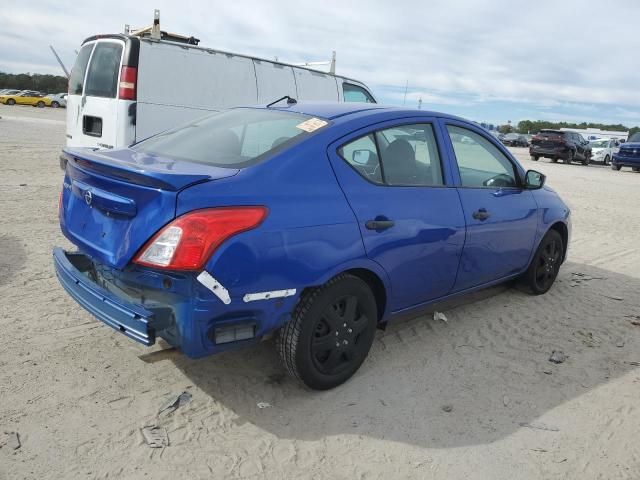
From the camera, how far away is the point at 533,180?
14.8 ft

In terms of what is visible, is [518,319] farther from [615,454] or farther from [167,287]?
[167,287]

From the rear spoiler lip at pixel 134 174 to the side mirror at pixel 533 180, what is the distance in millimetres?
2820

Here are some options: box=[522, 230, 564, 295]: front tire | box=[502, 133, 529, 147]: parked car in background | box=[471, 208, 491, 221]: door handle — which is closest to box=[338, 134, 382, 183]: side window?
box=[471, 208, 491, 221]: door handle

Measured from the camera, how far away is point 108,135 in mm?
7000

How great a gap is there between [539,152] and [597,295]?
23.1m

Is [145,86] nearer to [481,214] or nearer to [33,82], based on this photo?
[481,214]

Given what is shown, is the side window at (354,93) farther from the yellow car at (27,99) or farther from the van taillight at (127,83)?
the yellow car at (27,99)

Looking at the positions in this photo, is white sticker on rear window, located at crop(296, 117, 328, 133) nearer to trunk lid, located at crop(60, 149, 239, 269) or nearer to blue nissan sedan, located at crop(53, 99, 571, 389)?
blue nissan sedan, located at crop(53, 99, 571, 389)

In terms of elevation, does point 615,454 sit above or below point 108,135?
below

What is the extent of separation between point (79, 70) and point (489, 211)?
6.40 metres

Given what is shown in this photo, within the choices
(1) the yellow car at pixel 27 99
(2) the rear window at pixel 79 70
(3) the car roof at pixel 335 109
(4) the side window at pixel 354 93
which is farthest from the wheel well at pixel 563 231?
(1) the yellow car at pixel 27 99

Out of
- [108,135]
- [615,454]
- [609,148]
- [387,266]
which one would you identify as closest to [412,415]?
[387,266]

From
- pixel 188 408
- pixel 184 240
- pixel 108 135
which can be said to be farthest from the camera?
pixel 108 135

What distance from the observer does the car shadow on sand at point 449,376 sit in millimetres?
2865
